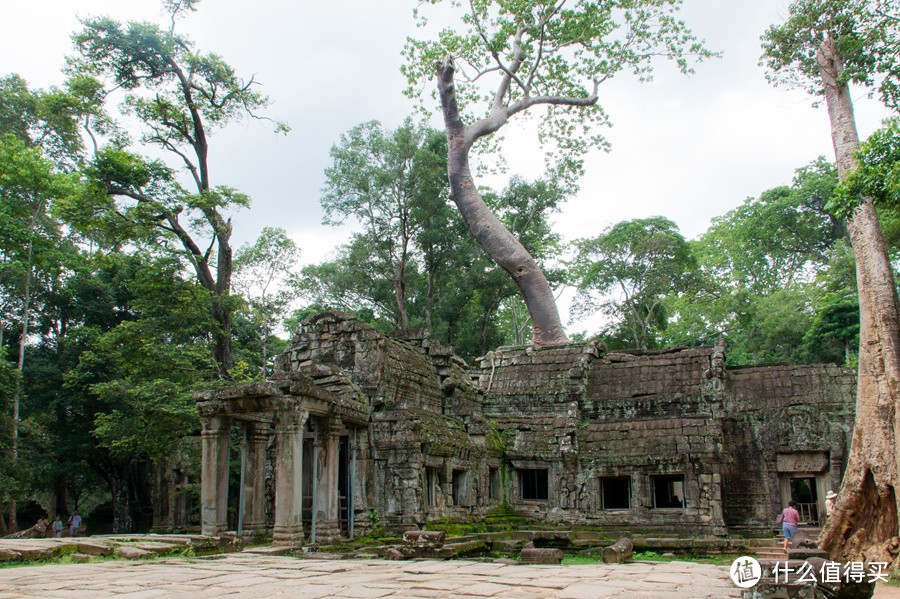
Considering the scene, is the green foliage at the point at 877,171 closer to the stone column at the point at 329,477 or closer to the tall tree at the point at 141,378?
the stone column at the point at 329,477

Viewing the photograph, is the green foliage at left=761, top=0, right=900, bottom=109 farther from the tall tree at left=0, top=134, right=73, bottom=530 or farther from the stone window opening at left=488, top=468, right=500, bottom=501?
the tall tree at left=0, top=134, right=73, bottom=530

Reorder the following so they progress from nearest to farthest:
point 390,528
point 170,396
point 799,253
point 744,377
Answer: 1. point 390,528
2. point 744,377
3. point 170,396
4. point 799,253

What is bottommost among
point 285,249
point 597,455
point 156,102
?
point 597,455

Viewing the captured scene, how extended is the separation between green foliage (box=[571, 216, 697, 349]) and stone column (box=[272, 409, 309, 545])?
72.5ft

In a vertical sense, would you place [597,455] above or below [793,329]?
below

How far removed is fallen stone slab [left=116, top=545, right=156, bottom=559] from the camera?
10.0 meters

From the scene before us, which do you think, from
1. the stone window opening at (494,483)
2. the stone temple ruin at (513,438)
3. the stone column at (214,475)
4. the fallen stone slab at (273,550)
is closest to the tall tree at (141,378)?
the stone temple ruin at (513,438)

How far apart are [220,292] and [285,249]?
733 cm

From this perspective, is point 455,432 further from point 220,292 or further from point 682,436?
point 220,292

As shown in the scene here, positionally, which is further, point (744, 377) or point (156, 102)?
point (156, 102)

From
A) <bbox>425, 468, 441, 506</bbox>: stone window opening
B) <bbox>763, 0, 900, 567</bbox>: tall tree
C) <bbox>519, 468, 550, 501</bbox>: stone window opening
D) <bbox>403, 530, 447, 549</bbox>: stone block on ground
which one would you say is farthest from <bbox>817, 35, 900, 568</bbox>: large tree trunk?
<bbox>519, 468, 550, 501</bbox>: stone window opening

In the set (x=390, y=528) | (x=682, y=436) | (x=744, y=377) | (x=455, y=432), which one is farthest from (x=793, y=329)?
(x=390, y=528)

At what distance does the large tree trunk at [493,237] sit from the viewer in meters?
22.8

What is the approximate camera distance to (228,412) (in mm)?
11812
